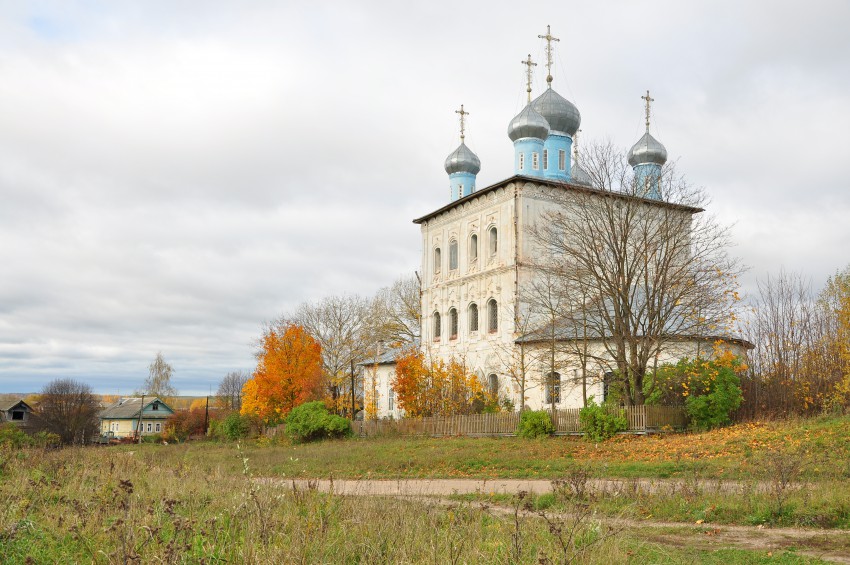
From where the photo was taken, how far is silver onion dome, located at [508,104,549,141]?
41219 millimetres

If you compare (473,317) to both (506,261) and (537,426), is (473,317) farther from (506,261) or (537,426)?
(537,426)

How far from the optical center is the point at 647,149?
44062 millimetres

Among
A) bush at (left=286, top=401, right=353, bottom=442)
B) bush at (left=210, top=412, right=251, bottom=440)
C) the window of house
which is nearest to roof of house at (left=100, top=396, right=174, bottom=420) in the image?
bush at (left=210, top=412, right=251, bottom=440)

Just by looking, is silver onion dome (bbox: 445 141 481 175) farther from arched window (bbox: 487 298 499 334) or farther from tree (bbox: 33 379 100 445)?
tree (bbox: 33 379 100 445)

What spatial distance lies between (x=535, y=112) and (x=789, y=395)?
20.9 m

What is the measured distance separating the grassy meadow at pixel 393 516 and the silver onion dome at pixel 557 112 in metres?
28.4

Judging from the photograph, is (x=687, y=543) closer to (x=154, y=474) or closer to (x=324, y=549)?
(x=324, y=549)

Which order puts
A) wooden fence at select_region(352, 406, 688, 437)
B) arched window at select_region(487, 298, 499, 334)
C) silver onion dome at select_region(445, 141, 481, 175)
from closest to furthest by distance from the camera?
wooden fence at select_region(352, 406, 688, 437)
arched window at select_region(487, 298, 499, 334)
silver onion dome at select_region(445, 141, 481, 175)

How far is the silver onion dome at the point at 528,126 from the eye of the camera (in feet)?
135

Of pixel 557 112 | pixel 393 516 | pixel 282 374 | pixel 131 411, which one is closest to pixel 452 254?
pixel 557 112

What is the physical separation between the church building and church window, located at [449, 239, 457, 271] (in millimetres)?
57

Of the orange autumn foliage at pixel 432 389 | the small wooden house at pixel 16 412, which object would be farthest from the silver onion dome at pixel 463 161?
the small wooden house at pixel 16 412

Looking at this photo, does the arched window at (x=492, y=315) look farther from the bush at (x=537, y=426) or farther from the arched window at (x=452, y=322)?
the bush at (x=537, y=426)

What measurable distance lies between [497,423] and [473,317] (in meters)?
12.2
